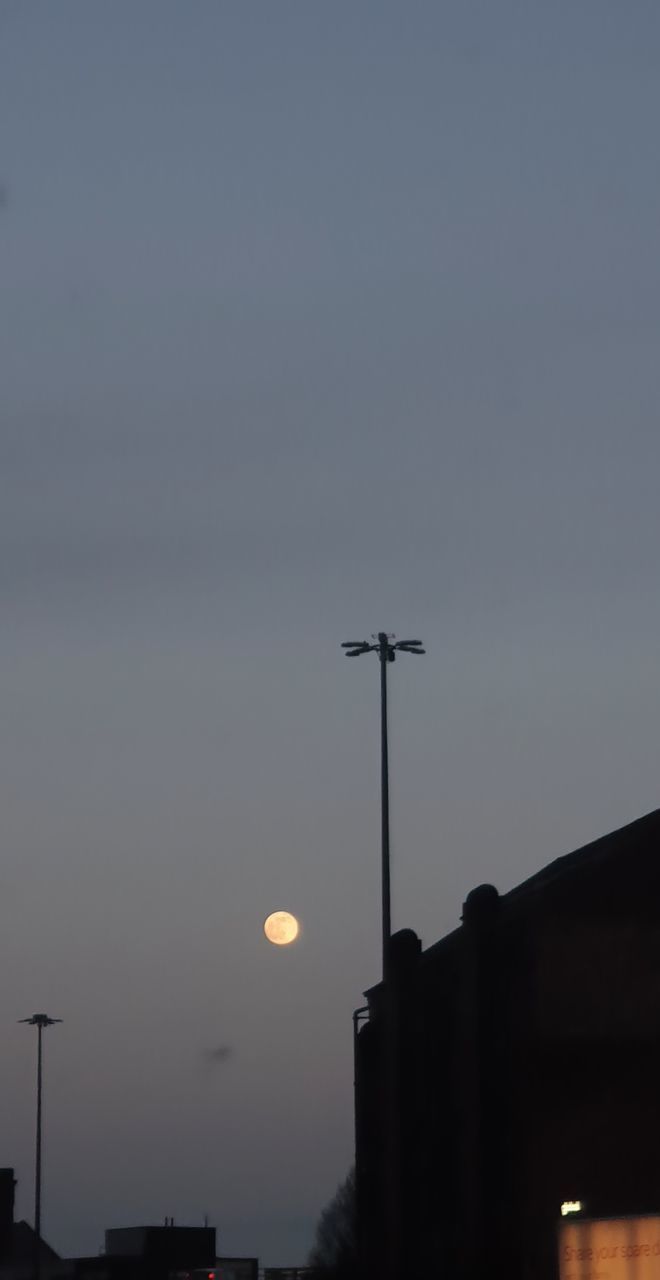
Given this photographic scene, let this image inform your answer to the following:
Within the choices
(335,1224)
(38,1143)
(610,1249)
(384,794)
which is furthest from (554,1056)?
(335,1224)

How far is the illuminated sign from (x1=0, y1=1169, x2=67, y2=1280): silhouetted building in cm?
8163

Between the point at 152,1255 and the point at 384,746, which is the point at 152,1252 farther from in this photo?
the point at 384,746

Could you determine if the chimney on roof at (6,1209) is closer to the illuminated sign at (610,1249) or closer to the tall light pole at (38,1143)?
the tall light pole at (38,1143)

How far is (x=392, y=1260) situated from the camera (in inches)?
1494

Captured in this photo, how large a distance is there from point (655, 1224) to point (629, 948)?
4.56 m

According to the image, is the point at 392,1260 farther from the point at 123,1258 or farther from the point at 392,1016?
the point at 123,1258

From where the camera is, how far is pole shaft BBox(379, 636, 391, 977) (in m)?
42.3

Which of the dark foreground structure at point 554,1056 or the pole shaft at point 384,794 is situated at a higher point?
the pole shaft at point 384,794

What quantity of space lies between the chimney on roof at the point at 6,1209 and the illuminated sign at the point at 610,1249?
97334 millimetres

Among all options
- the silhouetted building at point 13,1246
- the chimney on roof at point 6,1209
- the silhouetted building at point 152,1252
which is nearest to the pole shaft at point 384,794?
the silhouetted building at point 152,1252

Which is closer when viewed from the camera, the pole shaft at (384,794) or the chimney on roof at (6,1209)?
the pole shaft at (384,794)

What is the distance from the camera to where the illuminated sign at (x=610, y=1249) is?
3017 centimetres

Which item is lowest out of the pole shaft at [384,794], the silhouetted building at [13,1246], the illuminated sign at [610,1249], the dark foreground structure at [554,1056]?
the silhouetted building at [13,1246]

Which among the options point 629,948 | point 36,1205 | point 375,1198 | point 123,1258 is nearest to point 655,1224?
point 629,948
